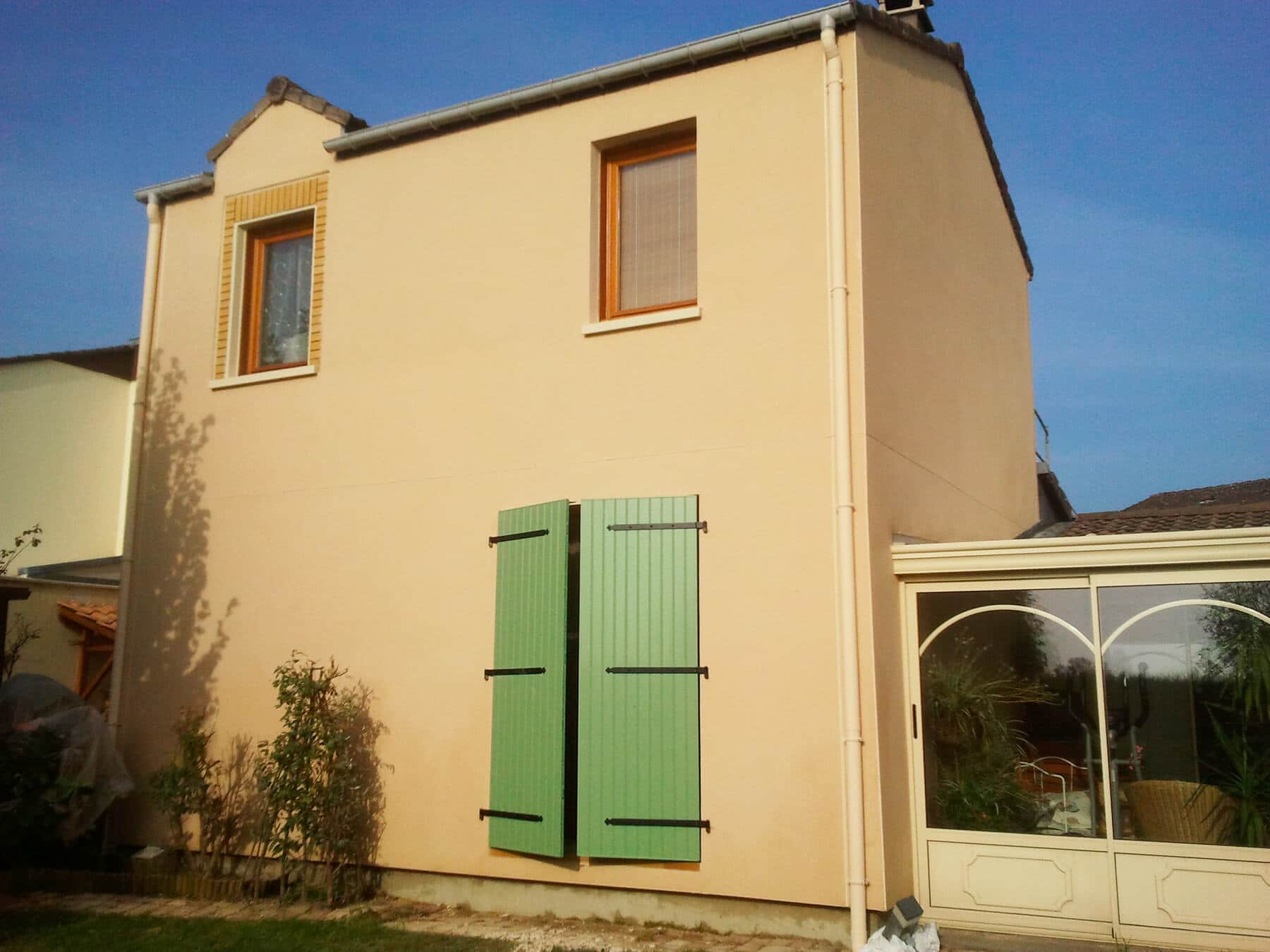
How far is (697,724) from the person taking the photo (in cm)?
699

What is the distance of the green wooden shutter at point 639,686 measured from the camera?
698 centimetres

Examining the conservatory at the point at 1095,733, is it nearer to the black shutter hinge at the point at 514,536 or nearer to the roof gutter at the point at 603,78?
the black shutter hinge at the point at 514,536

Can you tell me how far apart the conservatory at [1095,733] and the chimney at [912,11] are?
5710mm

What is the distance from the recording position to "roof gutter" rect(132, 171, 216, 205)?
1016 cm

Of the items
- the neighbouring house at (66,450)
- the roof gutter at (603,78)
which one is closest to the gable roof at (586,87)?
the roof gutter at (603,78)

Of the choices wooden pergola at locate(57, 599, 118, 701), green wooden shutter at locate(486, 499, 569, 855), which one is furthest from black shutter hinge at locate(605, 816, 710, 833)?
wooden pergola at locate(57, 599, 118, 701)

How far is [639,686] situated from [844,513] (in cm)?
173

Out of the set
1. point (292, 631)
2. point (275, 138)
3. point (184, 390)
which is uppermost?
point (275, 138)

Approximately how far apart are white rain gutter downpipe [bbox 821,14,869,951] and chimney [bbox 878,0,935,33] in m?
3.39

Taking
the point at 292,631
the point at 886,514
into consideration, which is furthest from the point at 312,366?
the point at 886,514

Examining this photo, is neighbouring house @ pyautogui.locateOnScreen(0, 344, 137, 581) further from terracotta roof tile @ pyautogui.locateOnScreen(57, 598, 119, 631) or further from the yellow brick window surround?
the yellow brick window surround

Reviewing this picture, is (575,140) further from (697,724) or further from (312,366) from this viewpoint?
(697,724)

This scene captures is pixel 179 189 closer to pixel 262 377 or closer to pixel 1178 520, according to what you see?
pixel 262 377

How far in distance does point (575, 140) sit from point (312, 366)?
9.41ft
